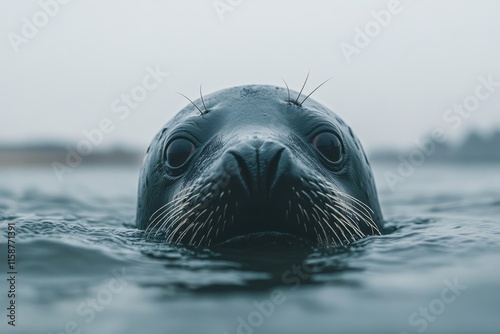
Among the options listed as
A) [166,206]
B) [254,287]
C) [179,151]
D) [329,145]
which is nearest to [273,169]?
[254,287]

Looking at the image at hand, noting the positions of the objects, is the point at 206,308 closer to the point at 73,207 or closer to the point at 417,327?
the point at 417,327

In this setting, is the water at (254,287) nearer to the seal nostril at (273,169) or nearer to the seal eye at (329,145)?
the seal nostril at (273,169)

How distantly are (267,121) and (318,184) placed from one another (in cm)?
79

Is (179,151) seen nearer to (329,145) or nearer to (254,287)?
(329,145)

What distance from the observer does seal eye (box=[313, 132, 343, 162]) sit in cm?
452

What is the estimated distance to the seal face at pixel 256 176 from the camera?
358 centimetres

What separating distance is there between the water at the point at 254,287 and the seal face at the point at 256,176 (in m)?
0.16

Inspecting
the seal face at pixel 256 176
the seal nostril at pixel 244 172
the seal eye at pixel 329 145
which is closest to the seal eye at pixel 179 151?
the seal face at pixel 256 176

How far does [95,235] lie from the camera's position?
472 centimetres

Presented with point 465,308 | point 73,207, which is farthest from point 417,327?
point 73,207

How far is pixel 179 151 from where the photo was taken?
4.61 m

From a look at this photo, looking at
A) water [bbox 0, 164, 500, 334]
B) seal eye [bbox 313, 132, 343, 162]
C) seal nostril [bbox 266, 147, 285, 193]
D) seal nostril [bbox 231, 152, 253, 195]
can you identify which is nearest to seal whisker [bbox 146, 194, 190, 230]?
water [bbox 0, 164, 500, 334]

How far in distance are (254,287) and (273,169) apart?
0.84 m

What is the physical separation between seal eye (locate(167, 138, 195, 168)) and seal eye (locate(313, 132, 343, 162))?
880 mm
